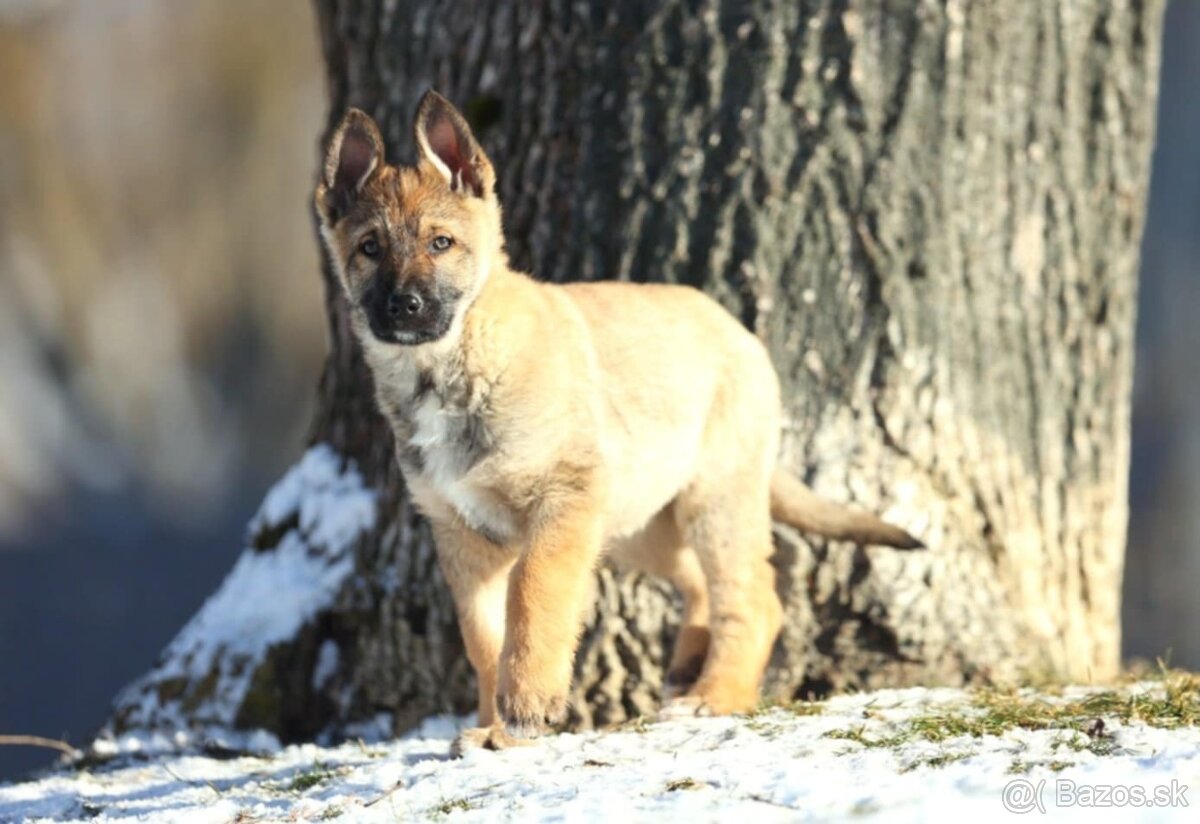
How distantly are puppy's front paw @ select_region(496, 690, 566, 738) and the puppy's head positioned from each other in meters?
1.13

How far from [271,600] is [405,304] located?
6.80 ft

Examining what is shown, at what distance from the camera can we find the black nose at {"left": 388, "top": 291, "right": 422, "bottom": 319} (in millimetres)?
4957

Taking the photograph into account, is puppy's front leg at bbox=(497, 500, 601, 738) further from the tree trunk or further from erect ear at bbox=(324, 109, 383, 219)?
erect ear at bbox=(324, 109, 383, 219)

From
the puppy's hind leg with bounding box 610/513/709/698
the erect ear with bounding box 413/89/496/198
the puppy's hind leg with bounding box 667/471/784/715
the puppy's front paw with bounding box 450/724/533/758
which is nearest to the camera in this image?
the puppy's front paw with bounding box 450/724/533/758

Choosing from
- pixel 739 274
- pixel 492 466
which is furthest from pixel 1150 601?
pixel 492 466

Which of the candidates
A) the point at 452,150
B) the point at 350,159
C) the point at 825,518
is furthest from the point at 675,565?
the point at 350,159

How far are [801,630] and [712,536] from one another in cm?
68

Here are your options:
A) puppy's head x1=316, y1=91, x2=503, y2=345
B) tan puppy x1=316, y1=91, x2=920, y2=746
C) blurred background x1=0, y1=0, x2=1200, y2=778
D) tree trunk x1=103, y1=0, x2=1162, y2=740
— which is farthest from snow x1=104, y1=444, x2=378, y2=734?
blurred background x1=0, y1=0, x2=1200, y2=778

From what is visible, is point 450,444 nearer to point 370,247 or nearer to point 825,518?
point 370,247

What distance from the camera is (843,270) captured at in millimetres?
5984

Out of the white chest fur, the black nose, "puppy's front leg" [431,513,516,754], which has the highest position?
the black nose

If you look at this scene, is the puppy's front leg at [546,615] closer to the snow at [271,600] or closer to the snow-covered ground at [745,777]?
the snow-covered ground at [745,777]

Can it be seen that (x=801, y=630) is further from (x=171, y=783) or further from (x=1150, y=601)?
(x=1150, y=601)

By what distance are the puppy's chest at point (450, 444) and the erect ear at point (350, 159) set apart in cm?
66
